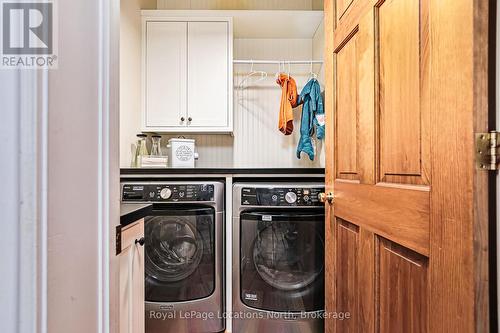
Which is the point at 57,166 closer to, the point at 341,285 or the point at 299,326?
the point at 341,285

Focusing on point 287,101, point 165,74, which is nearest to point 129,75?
point 165,74

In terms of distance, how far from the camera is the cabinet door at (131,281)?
2.40 feet

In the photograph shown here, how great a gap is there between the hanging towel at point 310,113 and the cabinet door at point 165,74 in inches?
36.6

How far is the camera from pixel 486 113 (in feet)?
1.63

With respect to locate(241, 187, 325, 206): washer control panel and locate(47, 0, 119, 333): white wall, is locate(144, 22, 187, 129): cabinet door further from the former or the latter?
locate(47, 0, 119, 333): white wall

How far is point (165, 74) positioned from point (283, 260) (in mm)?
1615

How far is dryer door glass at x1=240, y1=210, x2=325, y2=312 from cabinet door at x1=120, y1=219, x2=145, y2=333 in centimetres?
74

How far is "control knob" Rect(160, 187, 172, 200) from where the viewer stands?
1.58 metres

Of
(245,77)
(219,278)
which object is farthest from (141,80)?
(219,278)

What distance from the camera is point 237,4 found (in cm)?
254

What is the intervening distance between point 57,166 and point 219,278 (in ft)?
4.53

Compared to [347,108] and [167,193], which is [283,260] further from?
[347,108]

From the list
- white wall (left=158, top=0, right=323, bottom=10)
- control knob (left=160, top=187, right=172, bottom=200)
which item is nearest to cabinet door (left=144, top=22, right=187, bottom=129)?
white wall (left=158, top=0, right=323, bottom=10)

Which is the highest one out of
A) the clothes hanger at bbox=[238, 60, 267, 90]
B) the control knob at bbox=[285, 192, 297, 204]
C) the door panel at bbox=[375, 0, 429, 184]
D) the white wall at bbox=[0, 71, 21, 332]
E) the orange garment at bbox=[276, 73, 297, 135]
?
the clothes hanger at bbox=[238, 60, 267, 90]
